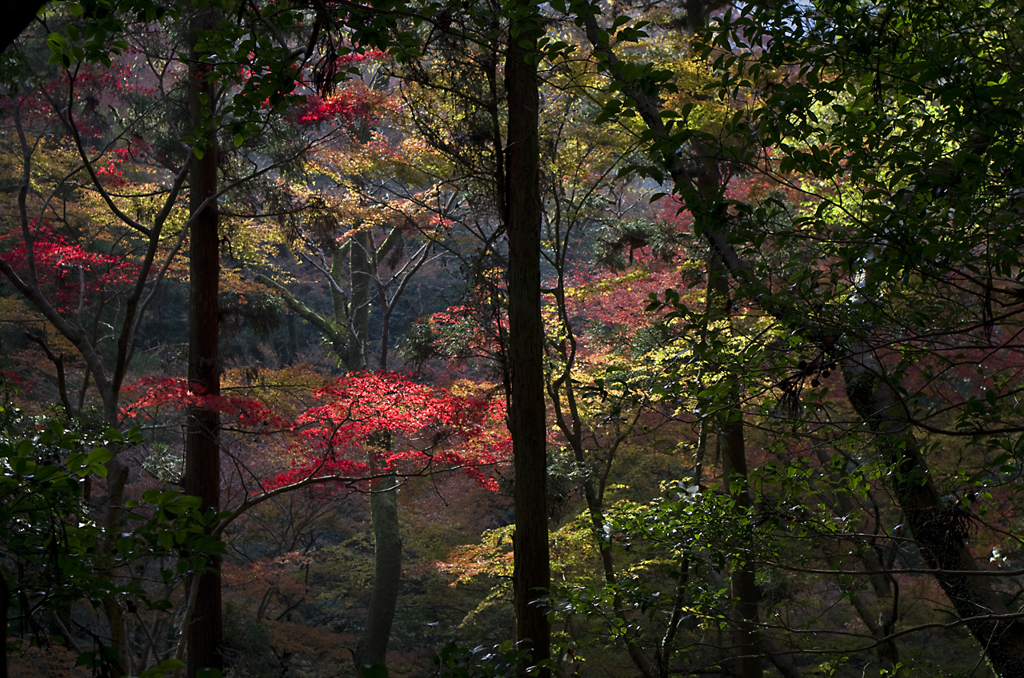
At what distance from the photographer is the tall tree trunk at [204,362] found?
5438 mm

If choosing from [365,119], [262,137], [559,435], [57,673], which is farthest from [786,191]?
[57,673]

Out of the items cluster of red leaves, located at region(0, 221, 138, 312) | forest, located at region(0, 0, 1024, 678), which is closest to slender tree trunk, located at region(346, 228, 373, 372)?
forest, located at region(0, 0, 1024, 678)

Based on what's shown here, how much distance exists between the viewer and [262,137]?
8.62 meters

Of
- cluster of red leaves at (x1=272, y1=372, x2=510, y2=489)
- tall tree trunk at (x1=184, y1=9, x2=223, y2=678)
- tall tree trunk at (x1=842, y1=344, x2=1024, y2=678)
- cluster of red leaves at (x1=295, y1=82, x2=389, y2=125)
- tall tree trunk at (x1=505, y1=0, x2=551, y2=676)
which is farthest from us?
cluster of red leaves at (x1=295, y1=82, x2=389, y2=125)

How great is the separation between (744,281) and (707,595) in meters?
1.64

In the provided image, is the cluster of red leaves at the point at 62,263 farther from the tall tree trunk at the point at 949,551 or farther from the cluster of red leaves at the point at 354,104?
the tall tree trunk at the point at 949,551

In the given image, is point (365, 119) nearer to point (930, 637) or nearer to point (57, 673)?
point (57, 673)

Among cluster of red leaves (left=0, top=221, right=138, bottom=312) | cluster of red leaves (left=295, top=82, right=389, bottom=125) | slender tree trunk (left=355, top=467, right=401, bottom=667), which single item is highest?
cluster of red leaves (left=295, top=82, right=389, bottom=125)

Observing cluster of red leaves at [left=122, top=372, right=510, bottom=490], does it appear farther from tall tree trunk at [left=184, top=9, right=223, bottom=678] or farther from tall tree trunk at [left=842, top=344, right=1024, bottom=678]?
tall tree trunk at [left=842, top=344, right=1024, bottom=678]

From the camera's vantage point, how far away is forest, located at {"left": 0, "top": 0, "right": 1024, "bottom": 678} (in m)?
2.07

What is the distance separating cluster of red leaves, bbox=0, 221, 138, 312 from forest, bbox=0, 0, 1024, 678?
0.14 m

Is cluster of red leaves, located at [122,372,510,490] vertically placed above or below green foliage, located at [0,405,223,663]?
above

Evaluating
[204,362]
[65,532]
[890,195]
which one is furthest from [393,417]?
[890,195]

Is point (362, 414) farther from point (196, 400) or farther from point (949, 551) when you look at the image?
point (949, 551)
